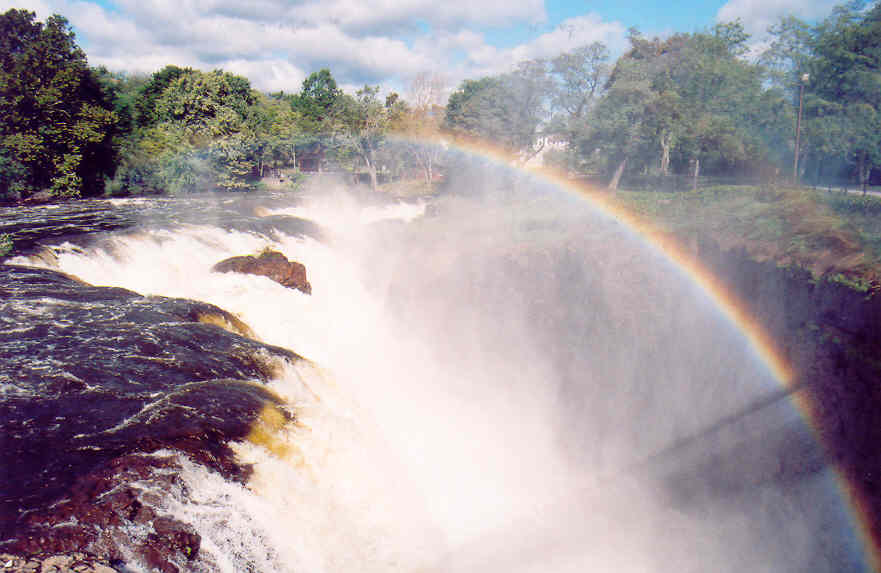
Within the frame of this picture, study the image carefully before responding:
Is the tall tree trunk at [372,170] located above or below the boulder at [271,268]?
above

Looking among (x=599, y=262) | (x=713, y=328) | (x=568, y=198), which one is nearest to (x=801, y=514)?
(x=713, y=328)

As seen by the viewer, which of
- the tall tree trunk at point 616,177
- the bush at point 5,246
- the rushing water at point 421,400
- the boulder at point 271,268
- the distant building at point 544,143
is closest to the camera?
the rushing water at point 421,400

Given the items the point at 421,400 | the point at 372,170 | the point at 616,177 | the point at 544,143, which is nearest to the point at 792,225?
the point at 421,400

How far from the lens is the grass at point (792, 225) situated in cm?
1112

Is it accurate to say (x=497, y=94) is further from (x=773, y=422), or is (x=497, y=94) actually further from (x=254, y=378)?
(x=254, y=378)

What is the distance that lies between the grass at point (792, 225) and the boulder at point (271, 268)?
487 inches

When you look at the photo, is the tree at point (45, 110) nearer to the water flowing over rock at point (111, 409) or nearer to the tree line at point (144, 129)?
the tree line at point (144, 129)

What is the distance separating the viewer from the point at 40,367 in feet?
20.7

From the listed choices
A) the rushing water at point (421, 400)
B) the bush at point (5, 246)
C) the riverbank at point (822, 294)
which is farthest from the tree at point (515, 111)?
the bush at point (5, 246)

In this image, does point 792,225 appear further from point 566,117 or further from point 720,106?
point 566,117

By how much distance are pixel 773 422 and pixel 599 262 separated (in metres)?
7.05

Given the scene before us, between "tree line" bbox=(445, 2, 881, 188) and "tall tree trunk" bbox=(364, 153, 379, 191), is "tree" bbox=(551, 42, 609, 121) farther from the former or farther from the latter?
"tall tree trunk" bbox=(364, 153, 379, 191)

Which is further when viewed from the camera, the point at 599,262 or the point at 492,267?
the point at 492,267

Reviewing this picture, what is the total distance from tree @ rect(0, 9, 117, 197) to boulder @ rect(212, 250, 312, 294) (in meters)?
15.5
